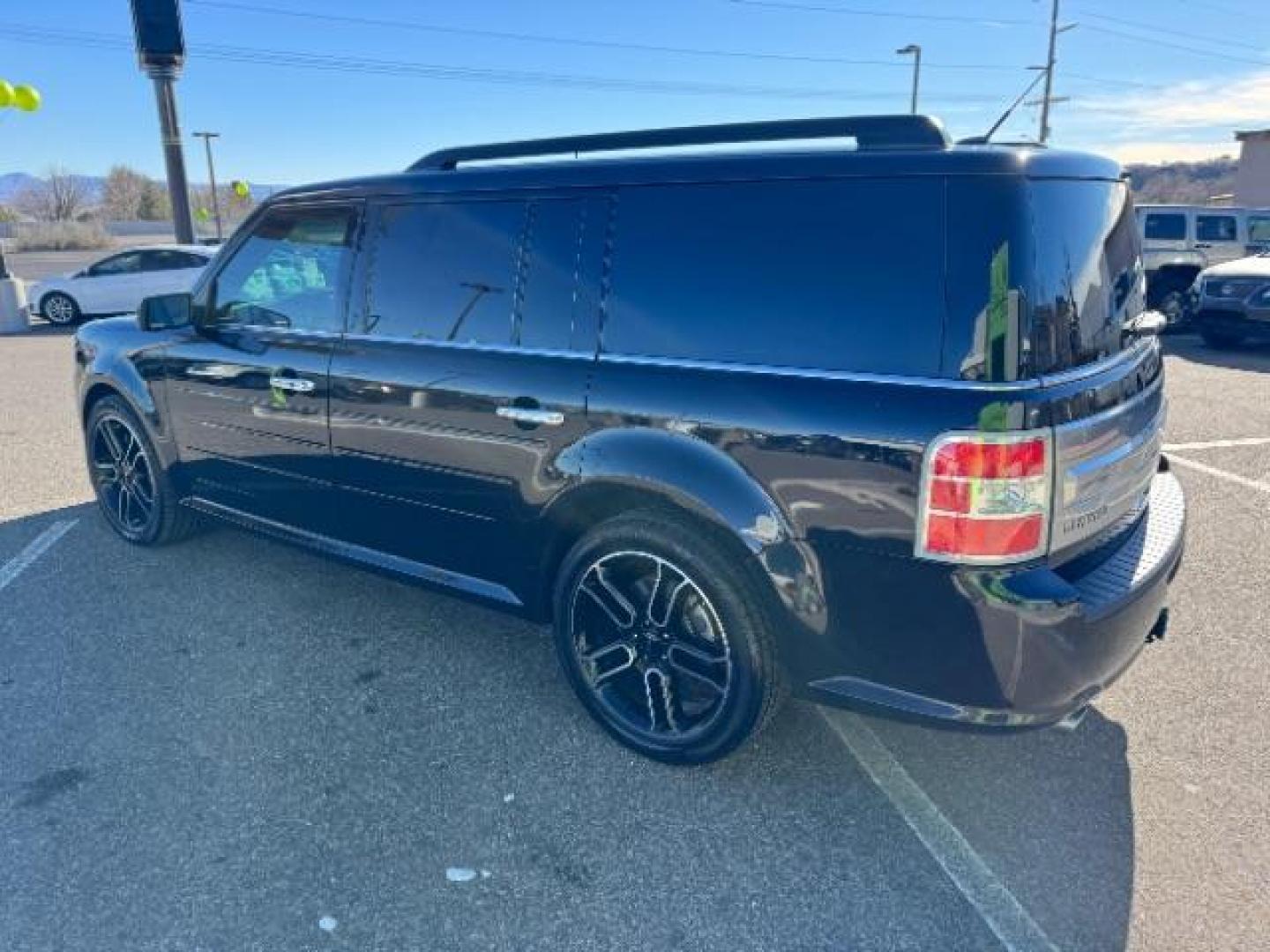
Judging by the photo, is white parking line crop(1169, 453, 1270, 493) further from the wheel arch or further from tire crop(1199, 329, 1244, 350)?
tire crop(1199, 329, 1244, 350)

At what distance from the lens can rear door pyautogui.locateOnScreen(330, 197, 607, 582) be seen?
2.77 m

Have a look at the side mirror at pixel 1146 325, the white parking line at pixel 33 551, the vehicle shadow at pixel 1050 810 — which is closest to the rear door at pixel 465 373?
the vehicle shadow at pixel 1050 810

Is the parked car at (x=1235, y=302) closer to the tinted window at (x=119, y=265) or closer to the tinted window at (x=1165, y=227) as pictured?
the tinted window at (x=1165, y=227)

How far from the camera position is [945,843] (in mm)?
2391

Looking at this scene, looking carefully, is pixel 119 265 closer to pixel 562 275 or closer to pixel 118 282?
pixel 118 282

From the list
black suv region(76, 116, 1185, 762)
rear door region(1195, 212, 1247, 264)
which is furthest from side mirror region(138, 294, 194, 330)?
rear door region(1195, 212, 1247, 264)

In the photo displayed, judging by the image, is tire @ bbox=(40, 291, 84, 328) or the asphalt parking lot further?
tire @ bbox=(40, 291, 84, 328)

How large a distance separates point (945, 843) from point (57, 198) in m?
77.5

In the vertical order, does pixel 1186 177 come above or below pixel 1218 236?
above

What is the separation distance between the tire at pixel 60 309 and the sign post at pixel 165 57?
3.13 meters

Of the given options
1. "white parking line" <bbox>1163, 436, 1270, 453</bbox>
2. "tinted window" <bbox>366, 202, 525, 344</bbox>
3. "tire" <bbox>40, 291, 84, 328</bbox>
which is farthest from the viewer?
"tire" <bbox>40, 291, 84, 328</bbox>

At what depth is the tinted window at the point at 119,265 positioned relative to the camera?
14079 millimetres

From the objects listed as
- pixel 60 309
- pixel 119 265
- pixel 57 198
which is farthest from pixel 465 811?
pixel 57 198

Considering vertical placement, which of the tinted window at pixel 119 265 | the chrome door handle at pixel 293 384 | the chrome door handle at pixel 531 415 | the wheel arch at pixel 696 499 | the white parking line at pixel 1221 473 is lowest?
the white parking line at pixel 1221 473
